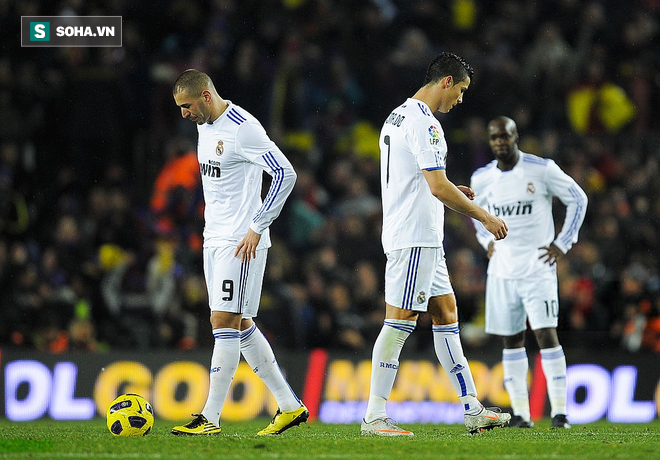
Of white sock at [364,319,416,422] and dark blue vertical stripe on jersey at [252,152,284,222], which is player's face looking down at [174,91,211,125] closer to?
dark blue vertical stripe on jersey at [252,152,284,222]

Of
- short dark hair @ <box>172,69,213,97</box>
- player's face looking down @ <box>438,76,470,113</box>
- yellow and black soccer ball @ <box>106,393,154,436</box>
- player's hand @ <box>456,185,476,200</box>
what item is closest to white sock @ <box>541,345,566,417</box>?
player's hand @ <box>456,185,476,200</box>

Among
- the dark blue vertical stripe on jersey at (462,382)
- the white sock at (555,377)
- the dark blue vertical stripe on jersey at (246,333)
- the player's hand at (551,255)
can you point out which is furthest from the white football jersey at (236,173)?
the white sock at (555,377)

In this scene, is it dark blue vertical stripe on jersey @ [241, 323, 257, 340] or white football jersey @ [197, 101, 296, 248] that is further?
dark blue vertical stripe on jersey @ [241, 323, 257, 340]

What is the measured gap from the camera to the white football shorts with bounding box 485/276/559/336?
8.93 m

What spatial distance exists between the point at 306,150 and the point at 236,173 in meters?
8.21

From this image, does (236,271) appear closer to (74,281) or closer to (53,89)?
(74,281)

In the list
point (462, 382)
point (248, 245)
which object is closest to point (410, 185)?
point (248, 245)

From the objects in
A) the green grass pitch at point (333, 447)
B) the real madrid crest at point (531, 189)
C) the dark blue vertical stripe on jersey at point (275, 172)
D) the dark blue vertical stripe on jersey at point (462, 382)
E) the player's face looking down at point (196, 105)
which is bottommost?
the green grass pitch at point (333, 447)

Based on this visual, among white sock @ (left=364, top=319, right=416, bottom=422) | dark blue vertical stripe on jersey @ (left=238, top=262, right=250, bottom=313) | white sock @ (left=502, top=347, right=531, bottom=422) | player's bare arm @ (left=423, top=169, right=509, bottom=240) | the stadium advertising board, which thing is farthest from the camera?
the stadium advertising board

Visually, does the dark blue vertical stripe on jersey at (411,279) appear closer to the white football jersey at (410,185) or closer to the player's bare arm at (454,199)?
the white football jersey at (410,185)

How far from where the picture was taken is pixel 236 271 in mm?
7094

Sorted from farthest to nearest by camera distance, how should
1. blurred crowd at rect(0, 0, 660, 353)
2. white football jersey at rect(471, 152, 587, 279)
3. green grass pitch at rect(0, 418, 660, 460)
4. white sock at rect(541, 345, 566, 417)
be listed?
blurred crowd at rect(0, 0, 660, 353) → white football jersey at rect(471, 152, 587, 279) → white sock at rect(541, 345, 566, 417) → green grass pitch at rect(0, 418, 660, 460)

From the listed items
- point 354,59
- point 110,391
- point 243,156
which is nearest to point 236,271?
point 243,156

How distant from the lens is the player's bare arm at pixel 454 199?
6.82 m
